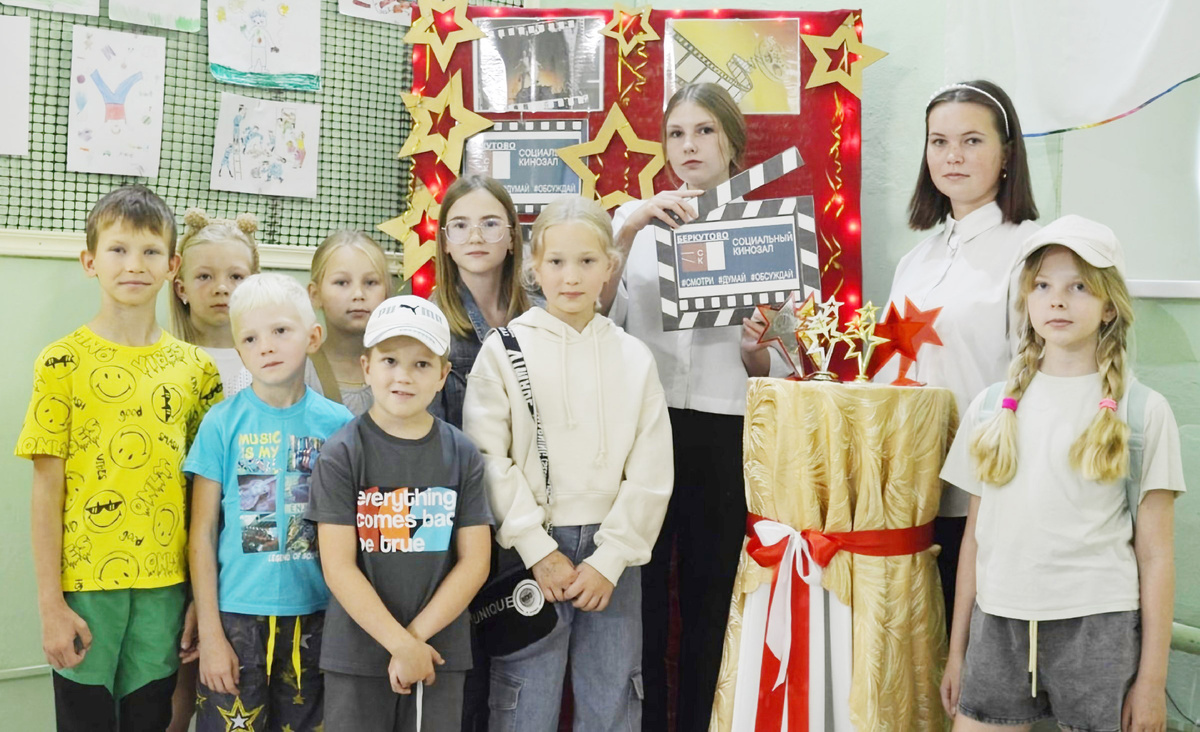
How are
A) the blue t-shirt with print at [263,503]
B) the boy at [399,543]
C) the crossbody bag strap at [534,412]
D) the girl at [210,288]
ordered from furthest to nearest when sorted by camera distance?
→ the girl at [210,288] → the crossbody bag strap at [534,412] → the blue t-shirt with print at [263,503] → the boy at [399,543]

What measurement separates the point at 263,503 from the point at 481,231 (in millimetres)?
833

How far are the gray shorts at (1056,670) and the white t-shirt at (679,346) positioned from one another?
2.83 feet

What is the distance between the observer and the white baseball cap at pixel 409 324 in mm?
1941

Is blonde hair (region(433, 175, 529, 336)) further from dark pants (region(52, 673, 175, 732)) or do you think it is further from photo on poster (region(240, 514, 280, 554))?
dark pants (region(52, 673, 175, 732))

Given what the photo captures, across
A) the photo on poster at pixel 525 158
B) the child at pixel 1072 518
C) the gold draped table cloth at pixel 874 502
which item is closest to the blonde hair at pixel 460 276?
the photo on poster at pixel 525 158

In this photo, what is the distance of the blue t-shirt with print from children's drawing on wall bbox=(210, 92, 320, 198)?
124 centimetres

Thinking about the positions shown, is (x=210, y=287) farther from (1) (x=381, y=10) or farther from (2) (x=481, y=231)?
(1) (x=381, y=10)

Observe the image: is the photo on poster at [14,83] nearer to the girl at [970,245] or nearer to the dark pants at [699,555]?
the dark pants at [699,555]

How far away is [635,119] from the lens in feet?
9.86

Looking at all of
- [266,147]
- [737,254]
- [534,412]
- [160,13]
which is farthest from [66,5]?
[737,254]

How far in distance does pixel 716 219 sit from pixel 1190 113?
43.2 inches

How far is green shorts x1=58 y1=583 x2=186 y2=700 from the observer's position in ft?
6.54

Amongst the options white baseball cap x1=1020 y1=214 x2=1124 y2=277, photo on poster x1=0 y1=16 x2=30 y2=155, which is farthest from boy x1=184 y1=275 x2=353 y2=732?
white baseball cap x1=1020 y1=214 x2=1124 y2=277

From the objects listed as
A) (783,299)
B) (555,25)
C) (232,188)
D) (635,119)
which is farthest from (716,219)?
(232,188)
